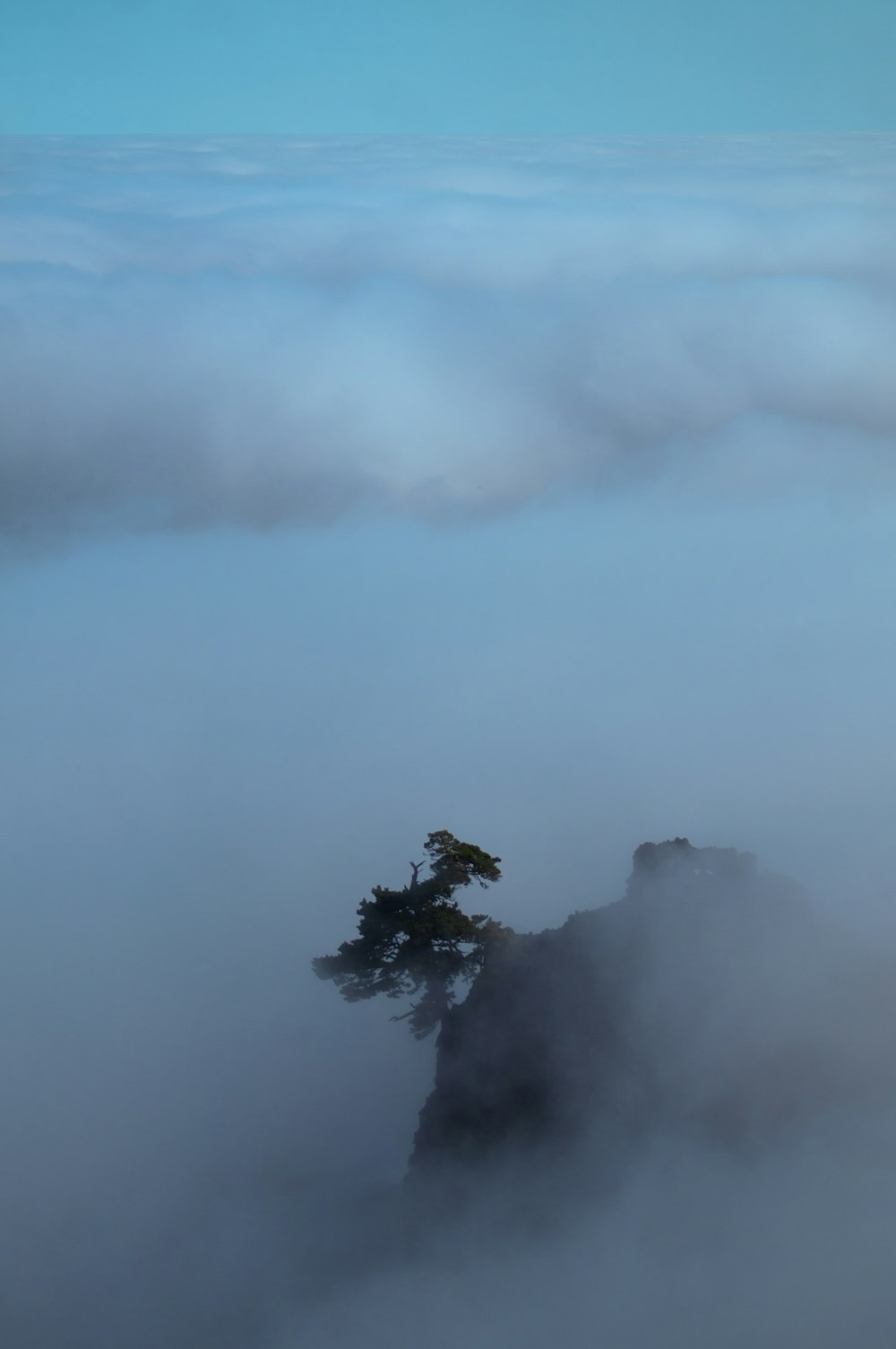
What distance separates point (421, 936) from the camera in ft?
83.3

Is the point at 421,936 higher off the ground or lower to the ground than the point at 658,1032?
higher

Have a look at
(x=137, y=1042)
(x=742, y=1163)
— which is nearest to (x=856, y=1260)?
(x=742, y=1163)

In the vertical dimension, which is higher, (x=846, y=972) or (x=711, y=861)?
(x=711, y=861)

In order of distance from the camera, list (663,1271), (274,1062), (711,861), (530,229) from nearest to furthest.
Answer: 1. (663,1271)
2. (711,861)
3. (274,1062)
4. (530,229)

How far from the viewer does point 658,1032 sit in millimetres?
26781

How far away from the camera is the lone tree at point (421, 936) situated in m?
25.1

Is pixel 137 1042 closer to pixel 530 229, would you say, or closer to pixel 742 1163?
pixel 742 1163

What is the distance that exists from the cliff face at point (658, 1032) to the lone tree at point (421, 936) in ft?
4.02

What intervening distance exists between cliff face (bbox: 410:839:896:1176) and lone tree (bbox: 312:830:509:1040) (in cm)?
123

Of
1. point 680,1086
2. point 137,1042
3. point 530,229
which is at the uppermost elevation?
point 530,229

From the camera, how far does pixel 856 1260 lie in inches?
875

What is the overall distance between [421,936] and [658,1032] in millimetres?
7004

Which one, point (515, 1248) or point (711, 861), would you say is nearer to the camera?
point (515, 1248)

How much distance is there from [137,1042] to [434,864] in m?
44.3
